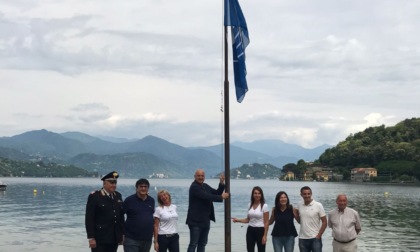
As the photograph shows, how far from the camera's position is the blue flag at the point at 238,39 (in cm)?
1289

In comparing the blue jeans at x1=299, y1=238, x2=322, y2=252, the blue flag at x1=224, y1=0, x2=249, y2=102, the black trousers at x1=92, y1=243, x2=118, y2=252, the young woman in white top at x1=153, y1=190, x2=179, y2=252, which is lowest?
the blue jeans at x1=299, y1=238, x2=322, y2=252

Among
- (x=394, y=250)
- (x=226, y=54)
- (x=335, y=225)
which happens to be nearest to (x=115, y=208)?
(x=226, y=54)

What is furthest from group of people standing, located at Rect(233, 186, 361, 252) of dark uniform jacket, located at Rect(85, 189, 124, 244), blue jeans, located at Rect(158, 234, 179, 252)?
dark uniform jacket, located at Rect(85, 189, 124, 244)

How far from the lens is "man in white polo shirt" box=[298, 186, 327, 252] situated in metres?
12.9

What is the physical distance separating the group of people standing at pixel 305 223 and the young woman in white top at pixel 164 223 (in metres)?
2.08

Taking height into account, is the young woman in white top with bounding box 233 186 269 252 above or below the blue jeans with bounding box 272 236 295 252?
above

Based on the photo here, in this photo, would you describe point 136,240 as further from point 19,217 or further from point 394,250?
point 19,217

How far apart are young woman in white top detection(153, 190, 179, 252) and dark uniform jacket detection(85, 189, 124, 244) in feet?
3.66

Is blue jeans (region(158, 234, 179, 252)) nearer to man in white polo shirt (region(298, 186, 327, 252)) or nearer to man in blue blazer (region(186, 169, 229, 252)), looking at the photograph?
man in blue blazer (region(186, 169, 229, 252))

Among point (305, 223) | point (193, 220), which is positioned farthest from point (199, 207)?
point (305, 223)

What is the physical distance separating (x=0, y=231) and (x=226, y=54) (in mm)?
33416

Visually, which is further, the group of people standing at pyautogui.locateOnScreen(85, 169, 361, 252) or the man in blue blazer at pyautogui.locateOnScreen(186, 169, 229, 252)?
the man in blue blazer at pyautogui.locateOnScreen(186, 169, 229, 252)

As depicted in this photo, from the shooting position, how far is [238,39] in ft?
42.4

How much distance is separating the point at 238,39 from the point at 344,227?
5.01 metres
